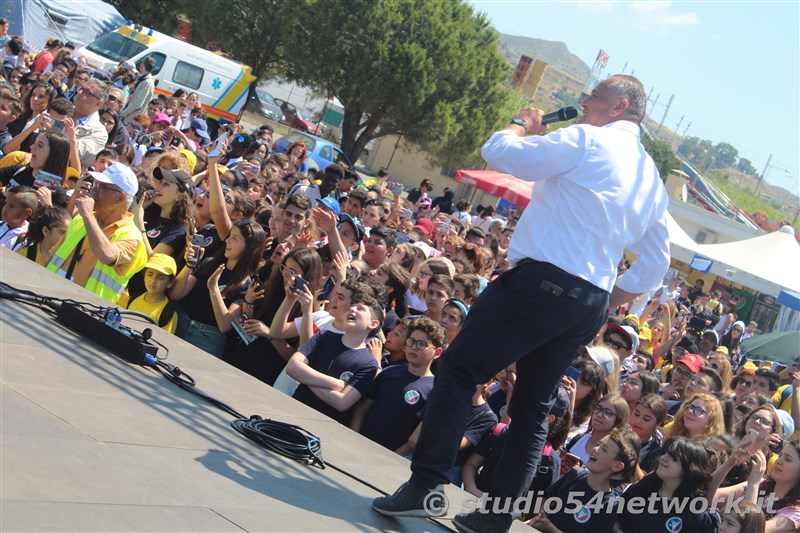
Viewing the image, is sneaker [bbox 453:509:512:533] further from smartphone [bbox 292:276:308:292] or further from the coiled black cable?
smartphone [bbox 292:276:308:292]

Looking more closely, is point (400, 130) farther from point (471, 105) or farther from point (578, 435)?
point (578, 435)

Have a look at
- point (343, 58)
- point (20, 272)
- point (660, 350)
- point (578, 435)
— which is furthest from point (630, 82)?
point (343, 58)

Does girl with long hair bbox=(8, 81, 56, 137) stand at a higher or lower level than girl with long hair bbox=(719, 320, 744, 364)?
lower

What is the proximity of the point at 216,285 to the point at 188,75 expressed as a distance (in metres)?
22.8

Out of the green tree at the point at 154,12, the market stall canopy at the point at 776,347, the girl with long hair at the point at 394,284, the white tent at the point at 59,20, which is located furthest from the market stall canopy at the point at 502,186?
the green tree at the point at 154,12

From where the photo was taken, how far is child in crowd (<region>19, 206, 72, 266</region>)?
6.28 m

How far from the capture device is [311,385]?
523 centimetres

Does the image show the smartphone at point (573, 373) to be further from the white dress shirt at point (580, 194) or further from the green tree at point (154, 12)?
the green tree at point (154, 12)

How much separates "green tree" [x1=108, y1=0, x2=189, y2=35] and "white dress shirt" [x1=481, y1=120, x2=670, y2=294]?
41.4 metres

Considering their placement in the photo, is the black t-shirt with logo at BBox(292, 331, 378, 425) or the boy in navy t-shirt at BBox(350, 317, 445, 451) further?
the black t-shirt with logo at BBox(292, 331, 378, 425)

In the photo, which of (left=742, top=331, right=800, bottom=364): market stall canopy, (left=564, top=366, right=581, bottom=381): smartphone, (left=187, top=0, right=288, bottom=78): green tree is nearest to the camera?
(left=564, top=366, right=581, bottom=381): smartphone

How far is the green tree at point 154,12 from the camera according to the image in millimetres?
42562

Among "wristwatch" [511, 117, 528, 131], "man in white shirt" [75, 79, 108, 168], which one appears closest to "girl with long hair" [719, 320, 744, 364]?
"man in white shirt" [75, 79, 108, 168]

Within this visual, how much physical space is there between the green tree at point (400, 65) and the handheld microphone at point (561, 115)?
1290 inches
